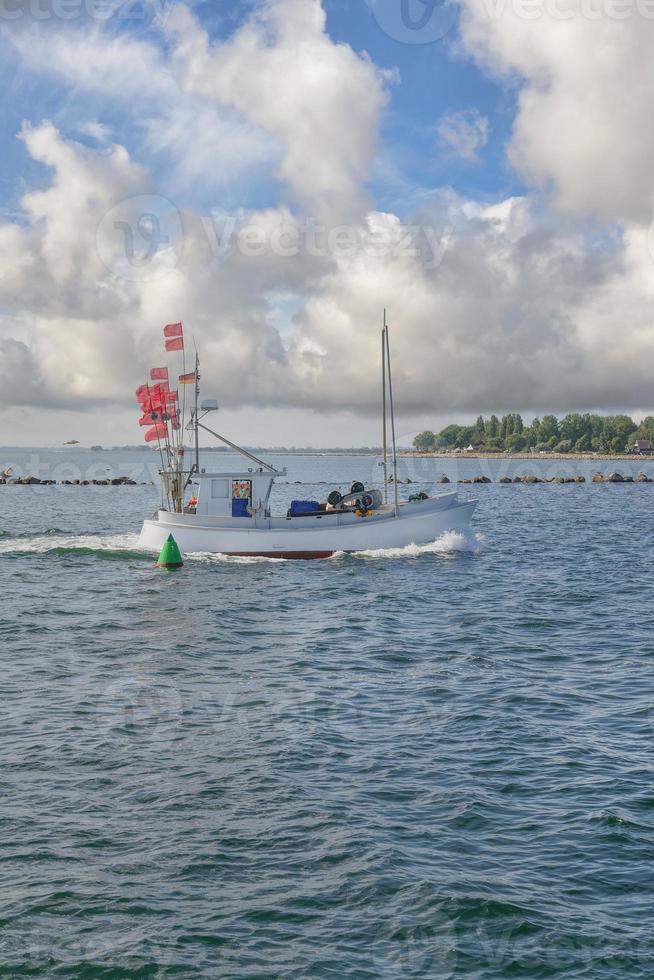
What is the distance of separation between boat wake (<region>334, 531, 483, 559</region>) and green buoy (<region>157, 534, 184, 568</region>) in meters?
7.28

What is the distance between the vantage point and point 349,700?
1773 cm

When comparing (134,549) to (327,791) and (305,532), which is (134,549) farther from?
(327,791)

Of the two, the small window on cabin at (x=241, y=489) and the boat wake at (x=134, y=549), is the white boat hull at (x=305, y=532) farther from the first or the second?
the small window on cabin at (x=241, y=489)

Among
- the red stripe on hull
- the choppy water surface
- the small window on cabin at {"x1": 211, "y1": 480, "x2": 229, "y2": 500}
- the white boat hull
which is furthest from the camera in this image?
the small window on cabin at {"x1": 211, "y1": 480, "x2": 229, "y2": 500}

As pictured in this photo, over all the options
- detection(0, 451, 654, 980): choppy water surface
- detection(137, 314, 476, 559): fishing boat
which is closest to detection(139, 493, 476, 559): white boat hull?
detection(137, 314, 476, 559): fishing boat

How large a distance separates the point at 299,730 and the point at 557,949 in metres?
7.32

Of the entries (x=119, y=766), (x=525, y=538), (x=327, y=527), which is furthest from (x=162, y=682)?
(x=525, y=538)

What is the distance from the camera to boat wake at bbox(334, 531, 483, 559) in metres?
39.7

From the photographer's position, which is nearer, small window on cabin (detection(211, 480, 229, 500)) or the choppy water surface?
the choppy water surface

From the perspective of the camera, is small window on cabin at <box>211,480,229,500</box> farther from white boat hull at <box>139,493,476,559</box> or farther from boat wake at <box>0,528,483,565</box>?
boat wake at <box>0,528,483,565</box>

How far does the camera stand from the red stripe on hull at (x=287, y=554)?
3906 cm

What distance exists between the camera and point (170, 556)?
37.1 metres

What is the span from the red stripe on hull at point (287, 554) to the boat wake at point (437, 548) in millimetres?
720

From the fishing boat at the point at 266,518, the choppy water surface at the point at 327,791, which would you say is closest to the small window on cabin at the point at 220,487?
the fishing boat at the point at 266,518
